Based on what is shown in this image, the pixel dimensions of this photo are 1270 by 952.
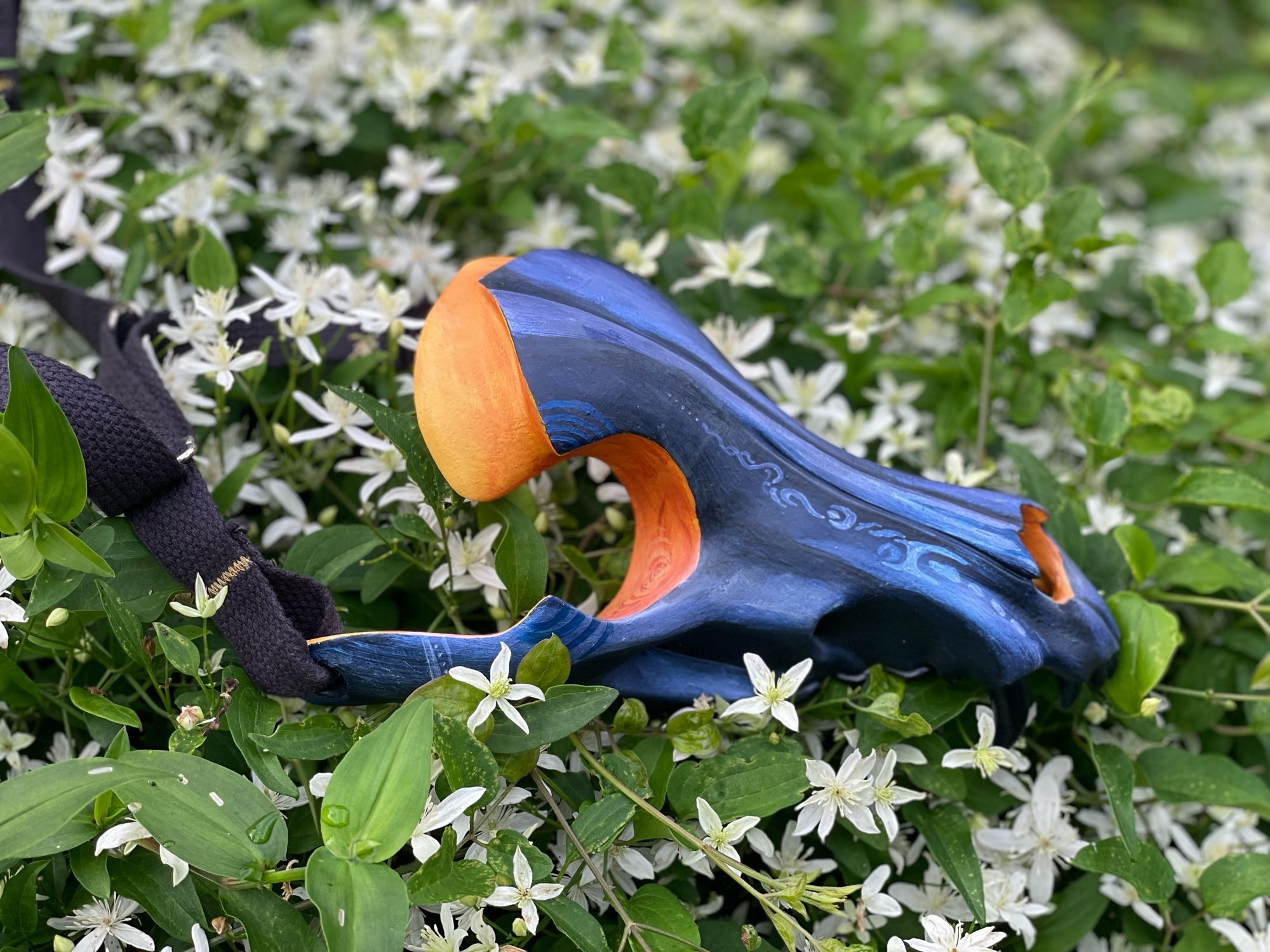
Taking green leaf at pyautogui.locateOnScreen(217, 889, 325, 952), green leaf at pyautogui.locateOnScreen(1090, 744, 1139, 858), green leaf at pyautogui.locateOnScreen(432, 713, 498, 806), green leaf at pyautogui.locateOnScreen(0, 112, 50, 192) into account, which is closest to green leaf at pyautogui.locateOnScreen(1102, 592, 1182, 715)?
green leaf at pyautogui.locateOnScreen(1090, 744, 1139, 858)

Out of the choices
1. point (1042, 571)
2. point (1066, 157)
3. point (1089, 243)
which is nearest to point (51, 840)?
point (1042, 571)

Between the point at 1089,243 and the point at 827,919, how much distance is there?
0.65 m

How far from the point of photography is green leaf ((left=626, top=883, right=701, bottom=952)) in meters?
0.68

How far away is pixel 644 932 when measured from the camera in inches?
27.1

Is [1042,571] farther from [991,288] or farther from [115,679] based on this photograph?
[115,679]

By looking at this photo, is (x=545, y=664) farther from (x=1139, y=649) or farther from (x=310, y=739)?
(x=1139, y=649)

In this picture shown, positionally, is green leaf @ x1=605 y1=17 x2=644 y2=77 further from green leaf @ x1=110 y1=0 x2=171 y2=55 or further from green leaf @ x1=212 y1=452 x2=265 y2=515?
green leaf @ x1=212 y1=452 x2=265 y2=515

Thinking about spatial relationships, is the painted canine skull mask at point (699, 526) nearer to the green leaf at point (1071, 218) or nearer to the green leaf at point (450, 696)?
the green leaf at point (450, 696)

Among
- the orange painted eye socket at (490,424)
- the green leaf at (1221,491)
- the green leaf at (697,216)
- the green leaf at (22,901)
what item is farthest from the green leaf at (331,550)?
the green leaf at (1221,491)

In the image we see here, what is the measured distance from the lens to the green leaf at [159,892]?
2.15ft

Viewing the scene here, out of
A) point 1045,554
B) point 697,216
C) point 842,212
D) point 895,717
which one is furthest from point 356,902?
point 842,212

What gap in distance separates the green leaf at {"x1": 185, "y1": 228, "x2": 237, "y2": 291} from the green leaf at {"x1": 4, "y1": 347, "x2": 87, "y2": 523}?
0.30 m

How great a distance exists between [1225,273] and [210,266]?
1.03m

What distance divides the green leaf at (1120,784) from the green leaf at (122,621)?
70 centimetres
